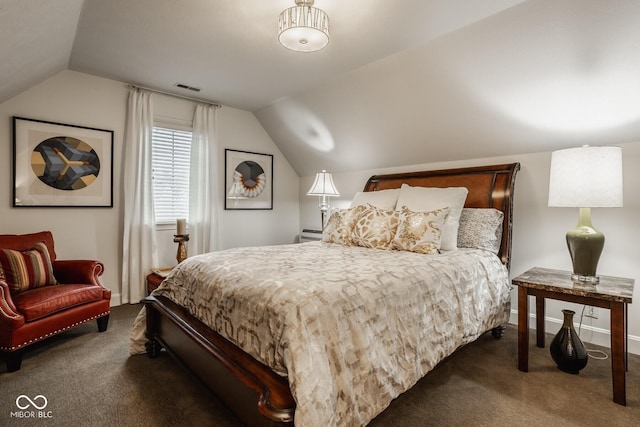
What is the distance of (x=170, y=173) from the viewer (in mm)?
3938

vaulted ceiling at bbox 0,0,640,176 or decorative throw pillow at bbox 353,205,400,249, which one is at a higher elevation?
vaulted ceiling at bbox 0,0,640,176

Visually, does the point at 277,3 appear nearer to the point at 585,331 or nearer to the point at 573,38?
the point at 573,38

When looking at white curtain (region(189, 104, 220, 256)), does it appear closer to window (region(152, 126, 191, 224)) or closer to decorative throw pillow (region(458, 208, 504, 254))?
window (region(152, 126, 191, 224))

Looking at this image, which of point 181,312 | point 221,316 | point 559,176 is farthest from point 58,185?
point 559,176

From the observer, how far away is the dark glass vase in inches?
81.0

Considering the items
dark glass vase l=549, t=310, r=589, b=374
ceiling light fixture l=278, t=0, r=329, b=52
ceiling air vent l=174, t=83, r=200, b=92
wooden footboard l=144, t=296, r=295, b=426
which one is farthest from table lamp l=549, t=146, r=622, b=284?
ceiling air vent l=174, t=83, r=200, b=92

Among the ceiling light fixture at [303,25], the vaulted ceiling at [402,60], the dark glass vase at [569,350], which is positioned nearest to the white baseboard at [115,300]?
the vaulted ceiling at [402,60]

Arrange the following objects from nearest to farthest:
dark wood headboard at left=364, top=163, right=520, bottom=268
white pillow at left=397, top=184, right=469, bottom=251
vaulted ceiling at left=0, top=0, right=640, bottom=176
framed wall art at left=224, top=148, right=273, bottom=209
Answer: vaulted ceiling at left=0, top=0, right=640, bottom=176
white pillow at left=397, top=184, right=469, bottom=251
dark wood headboard at left=364, top=163, right=520, bottom=268
framed wall art at left=224, top=148, right=273, bottom=209

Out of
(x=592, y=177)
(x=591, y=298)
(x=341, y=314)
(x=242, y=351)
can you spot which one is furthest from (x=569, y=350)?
(x=242, y=351)

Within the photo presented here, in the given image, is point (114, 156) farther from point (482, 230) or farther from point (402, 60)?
point (482, 230)

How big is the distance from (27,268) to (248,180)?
2631 millimetres

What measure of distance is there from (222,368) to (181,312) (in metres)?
0.65

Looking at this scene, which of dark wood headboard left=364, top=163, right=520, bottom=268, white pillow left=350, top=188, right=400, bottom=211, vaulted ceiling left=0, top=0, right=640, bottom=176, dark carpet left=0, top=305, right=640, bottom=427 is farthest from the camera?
white pillow left=350, top=188, right=400, bottom=211

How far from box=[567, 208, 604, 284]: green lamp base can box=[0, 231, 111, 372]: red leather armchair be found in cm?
363
